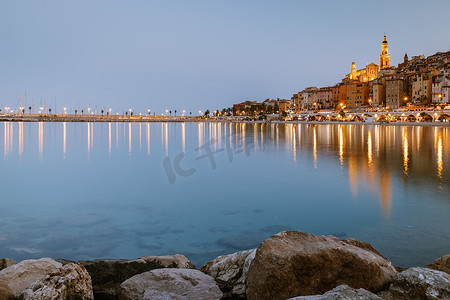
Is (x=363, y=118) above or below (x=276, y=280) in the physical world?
above

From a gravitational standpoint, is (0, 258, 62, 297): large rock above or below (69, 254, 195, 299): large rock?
above

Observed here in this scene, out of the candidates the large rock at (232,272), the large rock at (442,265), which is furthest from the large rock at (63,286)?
the large rock at (442,265)

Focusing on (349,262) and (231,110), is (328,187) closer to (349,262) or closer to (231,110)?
(349,262)

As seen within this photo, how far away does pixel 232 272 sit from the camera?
3.59 m

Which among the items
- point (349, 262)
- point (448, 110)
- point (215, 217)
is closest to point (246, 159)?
point (215, 217)

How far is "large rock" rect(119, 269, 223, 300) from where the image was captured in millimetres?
3080

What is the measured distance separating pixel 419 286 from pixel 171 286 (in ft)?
6.56

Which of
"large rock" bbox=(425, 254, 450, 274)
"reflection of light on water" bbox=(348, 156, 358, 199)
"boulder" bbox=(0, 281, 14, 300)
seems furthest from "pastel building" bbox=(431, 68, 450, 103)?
"boulder" bbox=(0, 281, 14, 300)

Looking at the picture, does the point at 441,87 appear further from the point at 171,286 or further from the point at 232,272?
the point at 171,286

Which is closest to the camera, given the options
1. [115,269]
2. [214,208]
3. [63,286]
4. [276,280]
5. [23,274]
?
[63,286]

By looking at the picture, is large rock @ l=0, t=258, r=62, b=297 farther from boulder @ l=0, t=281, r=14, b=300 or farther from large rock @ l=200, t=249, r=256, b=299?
large rock @ l=200, t=249, r=256, b=299

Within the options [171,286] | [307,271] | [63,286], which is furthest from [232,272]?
[63,286]

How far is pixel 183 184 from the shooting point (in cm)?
1068

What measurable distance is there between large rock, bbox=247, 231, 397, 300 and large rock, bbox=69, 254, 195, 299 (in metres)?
1.21
